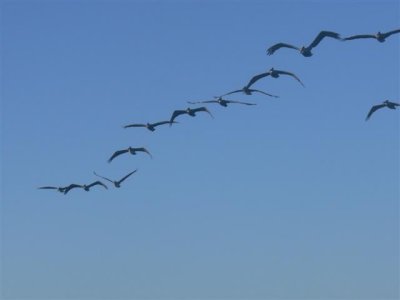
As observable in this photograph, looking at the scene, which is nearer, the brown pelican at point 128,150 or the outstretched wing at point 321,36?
the outstretched wing at point 321,36

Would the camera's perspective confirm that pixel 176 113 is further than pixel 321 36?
Yes

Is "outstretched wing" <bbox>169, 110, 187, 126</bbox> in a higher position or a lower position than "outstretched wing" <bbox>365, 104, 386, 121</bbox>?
higher

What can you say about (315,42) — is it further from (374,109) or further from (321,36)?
(374,109)

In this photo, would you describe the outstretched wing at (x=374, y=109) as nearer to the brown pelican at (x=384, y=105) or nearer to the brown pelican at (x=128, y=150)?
the brown pelican at (x=384, y=105)

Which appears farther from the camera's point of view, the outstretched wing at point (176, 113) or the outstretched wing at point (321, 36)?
the outstretched wing at point (176, 113)

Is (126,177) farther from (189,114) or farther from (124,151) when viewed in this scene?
(189,114)

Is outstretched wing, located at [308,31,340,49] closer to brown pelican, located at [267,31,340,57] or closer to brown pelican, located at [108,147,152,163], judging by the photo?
brown pelican, located at [267,31,340,57]

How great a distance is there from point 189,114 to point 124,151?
9.31 meters

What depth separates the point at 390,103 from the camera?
9112 centimetres

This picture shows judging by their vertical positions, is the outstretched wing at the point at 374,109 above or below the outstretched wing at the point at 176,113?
below

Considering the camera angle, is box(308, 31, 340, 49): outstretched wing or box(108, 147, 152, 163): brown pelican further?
box(108, 147, 152, 163): brown pelican

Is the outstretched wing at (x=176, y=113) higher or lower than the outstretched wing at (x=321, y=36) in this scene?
higher

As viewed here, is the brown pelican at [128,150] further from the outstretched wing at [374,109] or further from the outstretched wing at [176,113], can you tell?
the outstretched wing at [374,109]

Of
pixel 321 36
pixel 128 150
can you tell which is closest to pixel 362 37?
pixel 321 36
